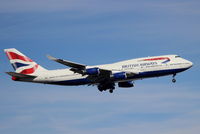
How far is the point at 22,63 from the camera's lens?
249ft

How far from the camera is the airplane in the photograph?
67.4 meters

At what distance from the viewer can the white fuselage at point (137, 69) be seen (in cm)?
6762

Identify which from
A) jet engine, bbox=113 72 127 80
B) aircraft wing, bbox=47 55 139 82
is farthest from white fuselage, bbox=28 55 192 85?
aircraft wing, bbox=47 55 139 82

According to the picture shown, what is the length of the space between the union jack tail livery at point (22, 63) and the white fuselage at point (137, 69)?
7.74 feet

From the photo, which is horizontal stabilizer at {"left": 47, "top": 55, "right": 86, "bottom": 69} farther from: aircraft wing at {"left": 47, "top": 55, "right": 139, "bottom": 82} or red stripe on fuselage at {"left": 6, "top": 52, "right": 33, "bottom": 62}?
red stripe on fuselage at {"left": 6, "top": 52, "right": 33, "bottom": 62}

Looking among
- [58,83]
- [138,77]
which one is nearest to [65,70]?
[58,83]

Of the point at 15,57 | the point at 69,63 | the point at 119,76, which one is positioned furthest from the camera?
the point at 15,57

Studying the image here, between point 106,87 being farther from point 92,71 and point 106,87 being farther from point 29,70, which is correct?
point 29,70

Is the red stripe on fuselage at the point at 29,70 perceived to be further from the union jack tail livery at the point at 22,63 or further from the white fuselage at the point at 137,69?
the white fuselage at the point at 137,69

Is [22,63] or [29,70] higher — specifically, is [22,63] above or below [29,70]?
above

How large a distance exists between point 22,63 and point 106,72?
1695cm

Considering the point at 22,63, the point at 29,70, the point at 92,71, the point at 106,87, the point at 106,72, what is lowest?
the point at 106,87

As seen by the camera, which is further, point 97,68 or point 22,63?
point 22,63

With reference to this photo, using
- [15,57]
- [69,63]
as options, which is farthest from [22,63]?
[69,63]
